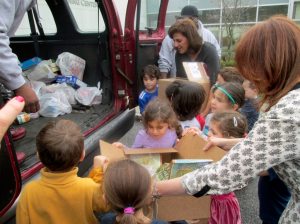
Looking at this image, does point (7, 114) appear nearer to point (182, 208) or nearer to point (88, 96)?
point (182, 208)

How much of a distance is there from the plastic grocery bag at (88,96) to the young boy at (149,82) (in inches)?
20.0

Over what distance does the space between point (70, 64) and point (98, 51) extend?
0.44 meters

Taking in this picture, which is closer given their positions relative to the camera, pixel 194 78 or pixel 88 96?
pixel 194 78

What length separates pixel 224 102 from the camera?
2615 millimetres

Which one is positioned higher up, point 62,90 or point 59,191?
point 59,191

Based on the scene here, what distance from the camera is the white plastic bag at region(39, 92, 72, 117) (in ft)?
11.6

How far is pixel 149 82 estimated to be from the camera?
3.99 m

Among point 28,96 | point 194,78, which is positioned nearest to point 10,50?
point 28,96

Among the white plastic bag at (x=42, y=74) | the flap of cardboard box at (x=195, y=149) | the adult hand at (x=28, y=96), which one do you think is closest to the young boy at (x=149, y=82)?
the white plastic bag at (x=42, y=74)

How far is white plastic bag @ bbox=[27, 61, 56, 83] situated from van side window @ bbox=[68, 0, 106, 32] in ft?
2.16

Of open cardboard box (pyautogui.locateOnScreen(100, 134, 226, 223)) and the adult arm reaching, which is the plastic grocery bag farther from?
open cardboard box (pyautogui.locateOnScreen(100, 134, 226, 223))

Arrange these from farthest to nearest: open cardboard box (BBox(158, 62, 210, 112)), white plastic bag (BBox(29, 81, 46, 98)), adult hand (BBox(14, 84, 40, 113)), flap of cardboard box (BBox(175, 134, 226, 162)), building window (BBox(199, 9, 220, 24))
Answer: building window (BBox(199, 9, 220, 24)), white plastic bag (BBox(29, 81, 46, 98)), open cardboard box (BBox(158, 62, 210, 112)), adult hand (BBox(14, 84, 40, 113)), flap of cardboard box (BBox(175, 134, 226, 162))

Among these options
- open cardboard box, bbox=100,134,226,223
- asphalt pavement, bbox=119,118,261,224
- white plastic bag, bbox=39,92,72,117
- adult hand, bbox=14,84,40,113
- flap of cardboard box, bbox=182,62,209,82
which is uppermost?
adult hand, bbox=14,84,40,113

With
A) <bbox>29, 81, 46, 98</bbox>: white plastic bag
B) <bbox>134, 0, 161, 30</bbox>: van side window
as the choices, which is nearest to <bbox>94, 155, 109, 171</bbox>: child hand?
<bbox>29, 81, 46, 98</bbox>: white plastic bag
